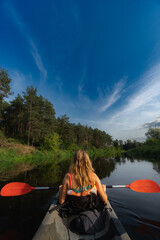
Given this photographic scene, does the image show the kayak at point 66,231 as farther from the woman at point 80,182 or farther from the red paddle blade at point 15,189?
the red paddle blade at point 15,189

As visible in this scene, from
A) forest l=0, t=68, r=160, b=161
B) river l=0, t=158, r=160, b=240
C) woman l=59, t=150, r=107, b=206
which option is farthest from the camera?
forest l=0, t=68, r=160, b=161

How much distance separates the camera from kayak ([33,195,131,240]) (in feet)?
5.03

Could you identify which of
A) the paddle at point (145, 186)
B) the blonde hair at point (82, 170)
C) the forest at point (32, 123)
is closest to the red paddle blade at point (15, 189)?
the blonde hair at point (82, 170)

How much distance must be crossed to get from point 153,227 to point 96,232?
5.74 feet

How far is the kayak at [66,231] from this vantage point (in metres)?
1.53

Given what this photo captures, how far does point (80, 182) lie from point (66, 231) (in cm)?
78

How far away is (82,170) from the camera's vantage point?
2.00 meters

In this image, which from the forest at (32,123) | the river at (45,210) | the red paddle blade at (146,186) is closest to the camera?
the river at (45,210)

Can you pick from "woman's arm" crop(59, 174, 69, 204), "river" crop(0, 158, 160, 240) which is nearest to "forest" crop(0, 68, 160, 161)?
"river" crop(0, 158, 160, 240)

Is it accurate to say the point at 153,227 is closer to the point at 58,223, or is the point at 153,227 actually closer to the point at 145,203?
the point at 145,203

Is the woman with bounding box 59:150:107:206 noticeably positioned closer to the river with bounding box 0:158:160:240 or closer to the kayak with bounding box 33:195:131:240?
the kayak with bounding box 33:195:131:240

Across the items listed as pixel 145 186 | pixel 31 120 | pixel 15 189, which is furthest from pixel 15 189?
pixel 31 120

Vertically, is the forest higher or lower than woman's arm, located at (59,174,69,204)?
higher

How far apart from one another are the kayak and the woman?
279 mm
